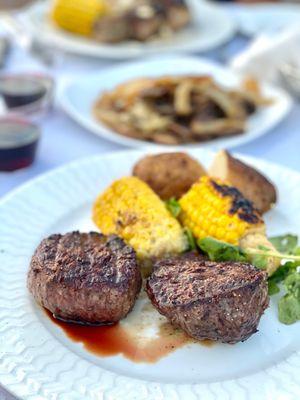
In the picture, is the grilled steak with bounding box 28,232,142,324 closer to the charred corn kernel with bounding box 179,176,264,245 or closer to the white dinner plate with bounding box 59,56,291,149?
the charred corn kernel with bounding box 179,176,264,245

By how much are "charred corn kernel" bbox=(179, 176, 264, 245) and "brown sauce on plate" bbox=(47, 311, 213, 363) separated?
0.37 m

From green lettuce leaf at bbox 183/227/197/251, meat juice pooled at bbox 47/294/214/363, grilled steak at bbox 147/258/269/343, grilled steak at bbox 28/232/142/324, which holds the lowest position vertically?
meat juice pooled at bbox 47/294/214/363

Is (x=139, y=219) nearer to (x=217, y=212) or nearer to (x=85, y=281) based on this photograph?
(x=217, y=212)

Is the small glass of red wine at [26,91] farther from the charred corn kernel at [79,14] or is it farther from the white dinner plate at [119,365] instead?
→ the white dinner plate at [119,365]

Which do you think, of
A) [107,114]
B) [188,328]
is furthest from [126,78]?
[188,328]

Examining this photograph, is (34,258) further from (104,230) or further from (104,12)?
(104,12)

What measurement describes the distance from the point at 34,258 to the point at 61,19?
2504 millimetres

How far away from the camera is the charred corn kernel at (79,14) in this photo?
3.79m

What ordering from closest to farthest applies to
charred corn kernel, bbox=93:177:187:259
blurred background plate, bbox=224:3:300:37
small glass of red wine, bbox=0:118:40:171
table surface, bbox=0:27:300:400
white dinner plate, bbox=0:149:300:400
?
white dinner plate, bbox=0:149:300:400 < charred corn kernel, bbox=93:177:187:259 < small glass of red wine, bbox=0:118:40:171 < table surface, bbox=0:27:300:400 < blurred background plate, bbox=224:3:300:37

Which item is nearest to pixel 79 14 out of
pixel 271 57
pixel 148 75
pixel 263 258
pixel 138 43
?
pixel 138 43

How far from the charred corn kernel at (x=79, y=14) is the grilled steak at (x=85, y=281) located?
2343 mm

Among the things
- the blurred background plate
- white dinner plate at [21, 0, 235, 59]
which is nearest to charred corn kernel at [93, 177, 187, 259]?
white dinner plate at [21, 0, 235, 59]

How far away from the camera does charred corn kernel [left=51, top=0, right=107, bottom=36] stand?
3.79m

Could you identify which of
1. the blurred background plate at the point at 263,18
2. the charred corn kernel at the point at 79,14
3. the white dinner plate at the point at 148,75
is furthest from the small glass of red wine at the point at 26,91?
the blurred background plate at the point at 263,18
